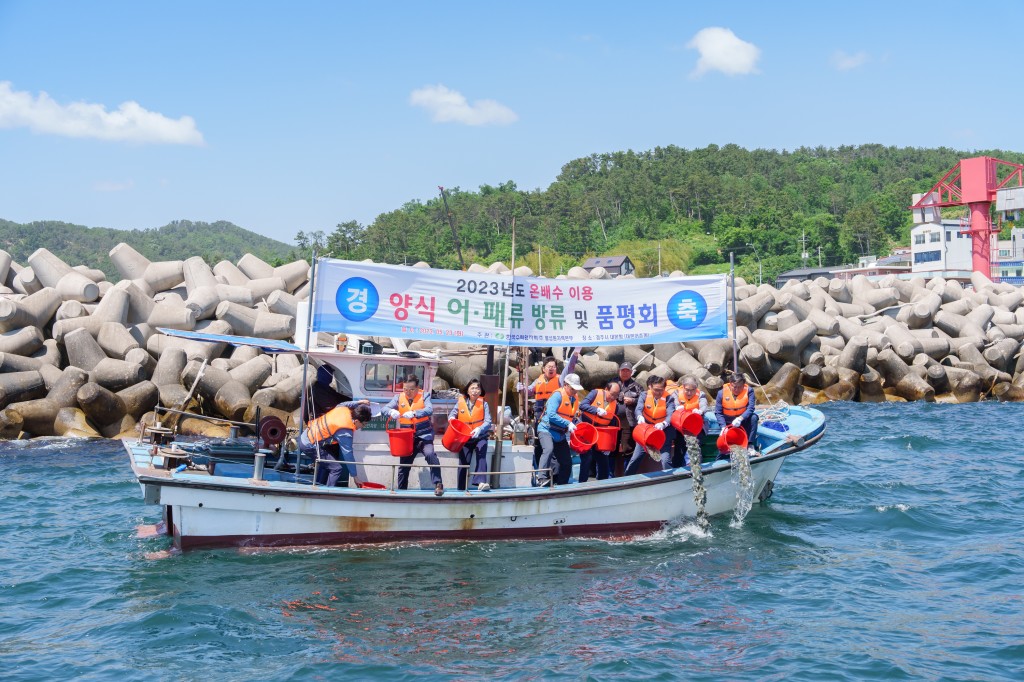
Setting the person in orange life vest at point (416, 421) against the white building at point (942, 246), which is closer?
the person in orange life vest at point (416, 421)

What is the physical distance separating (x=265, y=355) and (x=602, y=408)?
37.9 ft

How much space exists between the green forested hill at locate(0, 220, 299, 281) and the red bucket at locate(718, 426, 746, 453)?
101466 mm

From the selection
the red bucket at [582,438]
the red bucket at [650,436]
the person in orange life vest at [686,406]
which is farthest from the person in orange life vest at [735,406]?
the red bucket at [582,438]

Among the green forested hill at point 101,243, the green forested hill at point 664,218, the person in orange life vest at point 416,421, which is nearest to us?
the person in orange life vest at point 416,421

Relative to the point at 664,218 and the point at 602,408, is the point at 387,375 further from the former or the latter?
the point at 664,218

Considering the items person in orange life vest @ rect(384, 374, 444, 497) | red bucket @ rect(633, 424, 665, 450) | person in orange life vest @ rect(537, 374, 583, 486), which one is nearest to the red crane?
red bucket @ rect(633, 424, 665, 450)

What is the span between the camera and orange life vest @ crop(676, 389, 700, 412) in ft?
47.8

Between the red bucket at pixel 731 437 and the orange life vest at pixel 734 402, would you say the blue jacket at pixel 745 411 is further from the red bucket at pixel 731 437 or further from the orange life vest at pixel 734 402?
the red bucket at pixel 731 437

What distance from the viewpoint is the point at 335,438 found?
1386cm

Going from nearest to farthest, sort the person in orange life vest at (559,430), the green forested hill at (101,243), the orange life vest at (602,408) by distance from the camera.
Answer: the person in orange life vest at (559,430) < the orange life vest at (602,408) < the green forested hill at (101,243)

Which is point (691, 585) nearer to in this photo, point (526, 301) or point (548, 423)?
point (548, 423)

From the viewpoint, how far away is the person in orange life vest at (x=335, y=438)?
13.7 meters

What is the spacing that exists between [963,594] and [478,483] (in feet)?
21.5

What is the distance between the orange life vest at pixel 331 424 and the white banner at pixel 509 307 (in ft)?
4.05
